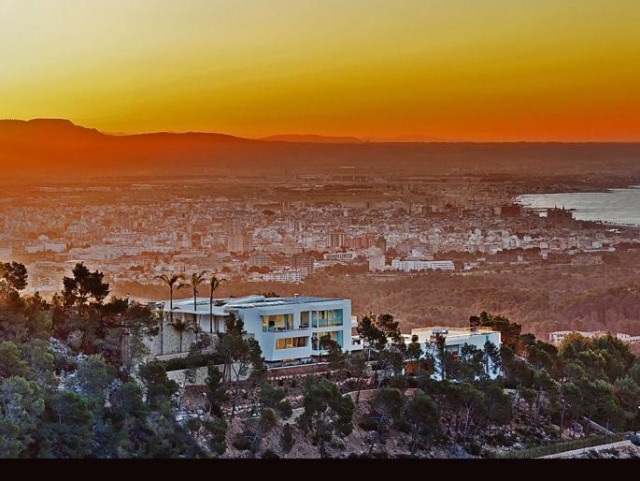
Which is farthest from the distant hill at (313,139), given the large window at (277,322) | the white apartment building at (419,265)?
the large window at (277,322)

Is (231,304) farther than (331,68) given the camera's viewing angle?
No

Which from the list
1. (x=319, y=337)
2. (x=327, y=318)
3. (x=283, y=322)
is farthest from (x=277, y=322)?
(x=327, y=318)

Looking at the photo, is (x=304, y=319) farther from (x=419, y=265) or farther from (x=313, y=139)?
(x=419, y=265)

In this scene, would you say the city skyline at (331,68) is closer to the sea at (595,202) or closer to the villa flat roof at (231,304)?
the villa flat roof at (231,304)

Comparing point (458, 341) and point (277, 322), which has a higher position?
point (277, 322)
